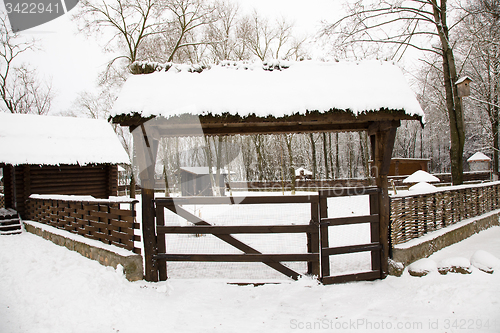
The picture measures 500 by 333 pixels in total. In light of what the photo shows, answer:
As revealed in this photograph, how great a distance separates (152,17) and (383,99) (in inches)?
667

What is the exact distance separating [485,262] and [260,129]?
409 centimetres

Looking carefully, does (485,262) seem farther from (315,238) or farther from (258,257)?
(258,257)

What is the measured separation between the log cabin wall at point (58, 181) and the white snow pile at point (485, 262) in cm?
1351

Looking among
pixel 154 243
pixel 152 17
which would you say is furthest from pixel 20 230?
pixel 152 17

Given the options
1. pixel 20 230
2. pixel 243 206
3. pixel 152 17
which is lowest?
pixel 20 230

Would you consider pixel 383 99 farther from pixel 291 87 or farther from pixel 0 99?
pixel 0 99

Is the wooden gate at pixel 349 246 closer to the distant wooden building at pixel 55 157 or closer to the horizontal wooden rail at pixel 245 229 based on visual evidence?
the horizontal wooden rail at pixel 245 229

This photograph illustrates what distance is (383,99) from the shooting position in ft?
13.8

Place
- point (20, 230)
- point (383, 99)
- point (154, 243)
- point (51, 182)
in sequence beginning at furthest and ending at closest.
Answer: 1. point (51, 182)
2. point (20, 230)
3. point (154, 243)
4. point (383, 99)

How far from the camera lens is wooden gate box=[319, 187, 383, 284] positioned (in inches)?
173

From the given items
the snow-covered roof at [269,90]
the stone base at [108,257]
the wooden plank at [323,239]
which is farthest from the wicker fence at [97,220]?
the wooden plank at [323,239]

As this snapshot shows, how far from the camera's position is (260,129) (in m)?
5.10

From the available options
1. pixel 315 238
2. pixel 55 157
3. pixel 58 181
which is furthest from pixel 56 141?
pixel 315 238

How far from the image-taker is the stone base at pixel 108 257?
4652mm
